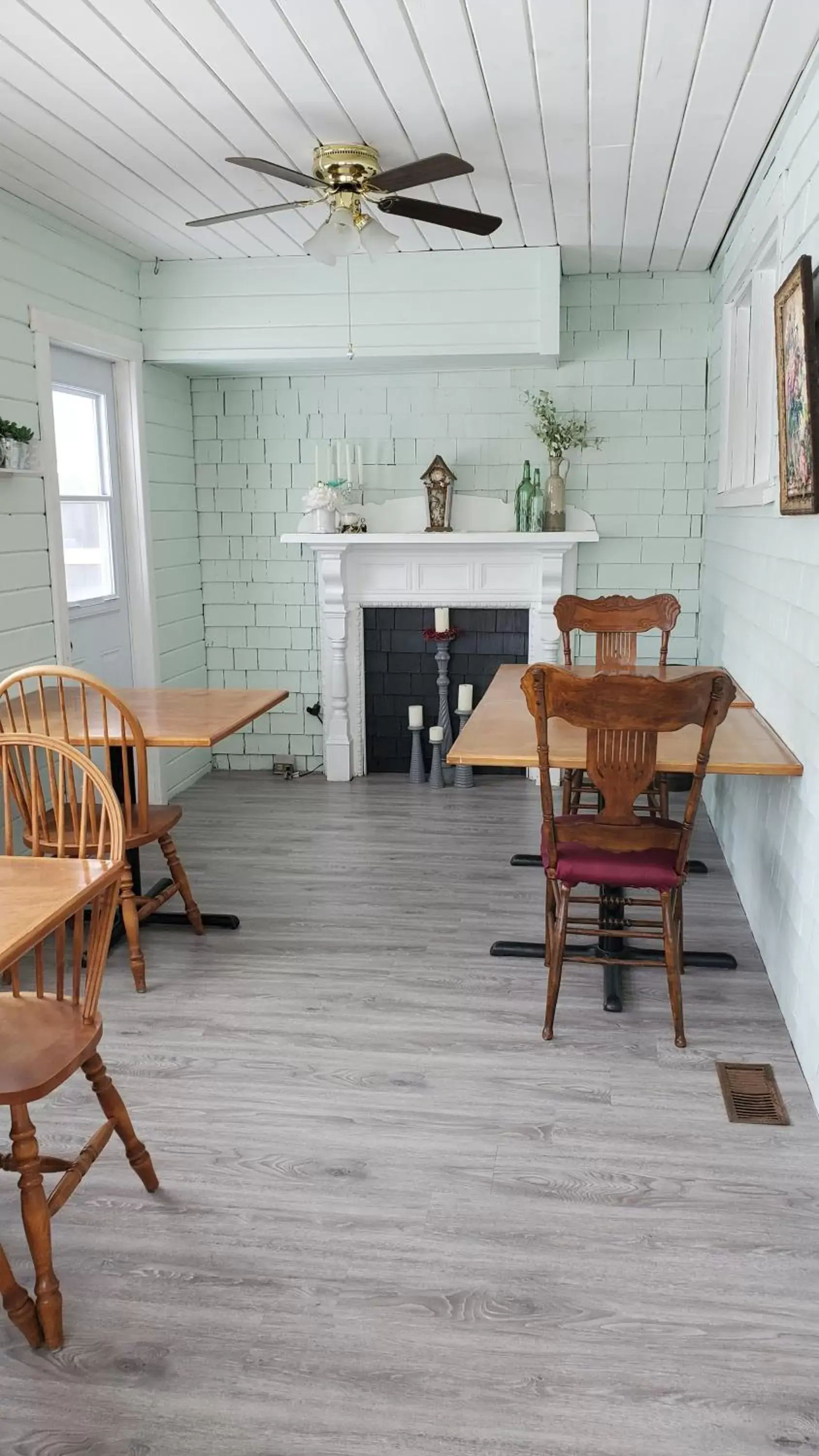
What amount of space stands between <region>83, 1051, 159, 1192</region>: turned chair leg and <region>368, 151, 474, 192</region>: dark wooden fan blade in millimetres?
2477

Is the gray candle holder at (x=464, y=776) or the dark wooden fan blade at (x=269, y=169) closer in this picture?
the dark wooden fan blade at (x=269, y=169)

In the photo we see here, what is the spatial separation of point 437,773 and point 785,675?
290 cm

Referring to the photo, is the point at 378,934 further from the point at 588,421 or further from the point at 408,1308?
the point at 588,421

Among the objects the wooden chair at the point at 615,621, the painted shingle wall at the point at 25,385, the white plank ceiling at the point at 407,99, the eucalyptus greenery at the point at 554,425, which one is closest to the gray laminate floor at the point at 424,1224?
the wooden chair at the point at 615,621

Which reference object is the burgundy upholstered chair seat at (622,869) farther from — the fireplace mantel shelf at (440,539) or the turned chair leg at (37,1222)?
the fireplace mantel shelf at (440,539)

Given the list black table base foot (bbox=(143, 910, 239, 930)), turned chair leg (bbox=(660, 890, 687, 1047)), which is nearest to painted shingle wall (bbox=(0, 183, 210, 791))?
black table base foot (bbox=(143, 910, 239, 930))

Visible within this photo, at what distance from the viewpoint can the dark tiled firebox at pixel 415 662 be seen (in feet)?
19.8

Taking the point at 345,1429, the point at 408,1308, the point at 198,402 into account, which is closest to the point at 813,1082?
the point at 408,1308

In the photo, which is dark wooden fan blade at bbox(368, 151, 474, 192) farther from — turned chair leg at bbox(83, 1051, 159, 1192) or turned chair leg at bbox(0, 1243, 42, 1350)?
turned chair leg at bbox(0, 1243, 42, 1350)

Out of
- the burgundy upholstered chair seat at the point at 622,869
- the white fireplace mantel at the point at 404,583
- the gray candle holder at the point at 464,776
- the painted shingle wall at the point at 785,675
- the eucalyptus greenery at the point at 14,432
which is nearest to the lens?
the painted shingle wall at the point at 785,675

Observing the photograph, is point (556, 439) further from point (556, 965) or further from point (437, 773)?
point (556, 965)

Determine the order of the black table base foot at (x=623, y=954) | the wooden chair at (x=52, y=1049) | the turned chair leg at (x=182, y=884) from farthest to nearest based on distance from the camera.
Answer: the turned chair leg at (x=182, y=884), the black table base foot at (x=623, y=954), the wooden chair at (x=52, y=1049)

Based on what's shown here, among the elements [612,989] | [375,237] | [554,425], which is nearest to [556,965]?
[612,989]

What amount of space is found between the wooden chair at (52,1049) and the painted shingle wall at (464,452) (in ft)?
12.4
